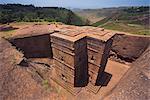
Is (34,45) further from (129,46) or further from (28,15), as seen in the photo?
(28,15)

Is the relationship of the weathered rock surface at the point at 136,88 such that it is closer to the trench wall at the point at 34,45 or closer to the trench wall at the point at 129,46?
the trench wall at the point at 129,46

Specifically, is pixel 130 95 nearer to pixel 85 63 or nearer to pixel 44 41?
pixel 85 63

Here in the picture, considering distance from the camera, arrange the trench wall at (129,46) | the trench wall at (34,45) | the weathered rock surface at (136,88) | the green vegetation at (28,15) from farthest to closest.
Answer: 1. the green vegetation at (28,15)
2. the trench wall at (34,45)
3. the trench wall at (129,46)
4. the weathered rock surface at (136,88)

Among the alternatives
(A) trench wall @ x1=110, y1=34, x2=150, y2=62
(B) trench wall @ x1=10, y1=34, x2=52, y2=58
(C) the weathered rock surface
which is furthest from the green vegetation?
(C) the weathered rock surface

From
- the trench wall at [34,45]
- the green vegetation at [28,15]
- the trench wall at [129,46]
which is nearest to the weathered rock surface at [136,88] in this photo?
the trench wall at [129,46]

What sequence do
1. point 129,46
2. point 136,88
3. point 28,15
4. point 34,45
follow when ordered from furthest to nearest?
1. point 28,15
2. point 34,45
3. point 129,46
4. point 136,88

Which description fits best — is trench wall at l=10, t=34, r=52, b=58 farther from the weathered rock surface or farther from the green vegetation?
the weathered rock surface

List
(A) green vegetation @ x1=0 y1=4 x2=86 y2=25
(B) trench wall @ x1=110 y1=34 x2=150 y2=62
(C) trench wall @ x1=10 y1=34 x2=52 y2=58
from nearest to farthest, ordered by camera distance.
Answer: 1. (B) trench wall @ x1=110 y1=34 x2=150 y2=62
2. (C) trench wall @ x1=10 y1=34 x2=52 y2=58
3. (A) green vegetation @ x1=0 y1=4 x2=86 y2=25

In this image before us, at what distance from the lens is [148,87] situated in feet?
40.8

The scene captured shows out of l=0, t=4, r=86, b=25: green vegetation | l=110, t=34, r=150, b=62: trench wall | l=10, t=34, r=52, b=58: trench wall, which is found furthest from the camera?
l=0, t=4, r=86, b=25: green vegetation

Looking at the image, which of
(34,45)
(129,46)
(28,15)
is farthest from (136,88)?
(28,15)

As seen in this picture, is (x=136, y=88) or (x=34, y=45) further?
(x=34, y=45)

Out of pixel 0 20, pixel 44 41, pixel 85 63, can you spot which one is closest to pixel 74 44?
pixel 85 63

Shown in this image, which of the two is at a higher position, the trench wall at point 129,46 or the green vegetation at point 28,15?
the green vegetation at point 28,15
